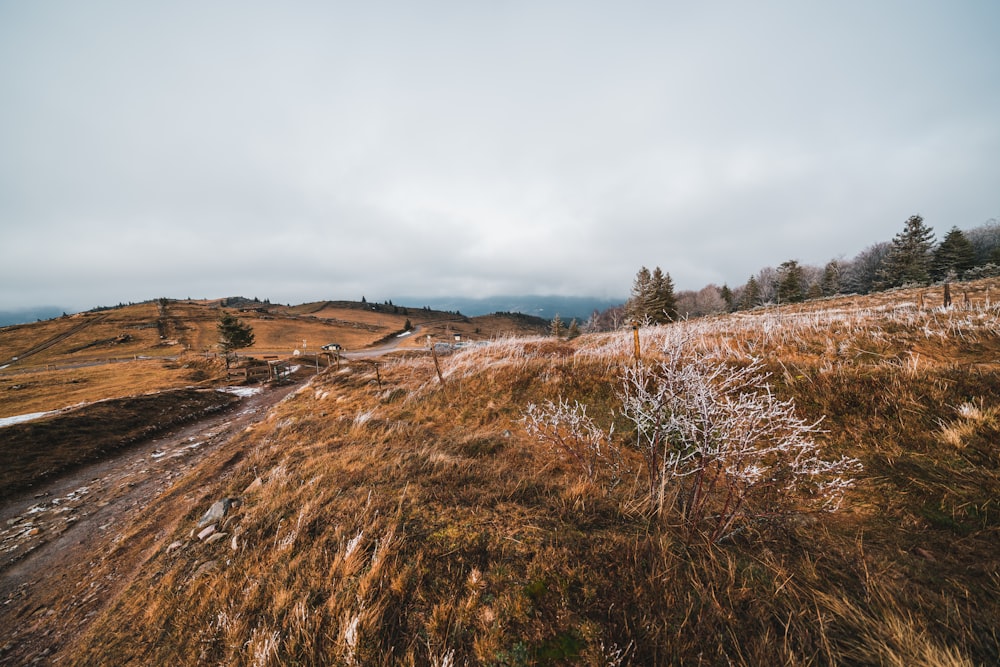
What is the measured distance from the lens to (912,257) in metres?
45.3

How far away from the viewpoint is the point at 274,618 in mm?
2639

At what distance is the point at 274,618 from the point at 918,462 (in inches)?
293

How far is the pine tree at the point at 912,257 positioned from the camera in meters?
43.4

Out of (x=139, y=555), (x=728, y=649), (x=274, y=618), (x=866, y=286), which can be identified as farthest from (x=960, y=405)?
(x=866, y=286)

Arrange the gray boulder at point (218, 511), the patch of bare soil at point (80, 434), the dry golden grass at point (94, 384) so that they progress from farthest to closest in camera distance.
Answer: the dry golden grass at point (94, 384)
the patch of bare soil at point (80, 434)
the gray boulder at point (218, 511)

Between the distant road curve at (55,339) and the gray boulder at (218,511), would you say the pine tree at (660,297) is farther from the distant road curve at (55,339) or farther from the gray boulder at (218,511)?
the distant road curve at (55,339)

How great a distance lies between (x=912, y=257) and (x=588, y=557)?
246 ft

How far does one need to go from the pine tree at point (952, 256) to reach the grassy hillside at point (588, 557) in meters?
65.4

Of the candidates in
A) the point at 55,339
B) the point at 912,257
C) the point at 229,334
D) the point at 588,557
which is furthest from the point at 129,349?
the point at 912,257

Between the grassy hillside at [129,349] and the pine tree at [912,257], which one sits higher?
the pine tree at [912,257]

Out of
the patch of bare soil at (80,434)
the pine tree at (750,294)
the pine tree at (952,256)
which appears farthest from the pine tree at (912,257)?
the patch of bare soil at (80,434)

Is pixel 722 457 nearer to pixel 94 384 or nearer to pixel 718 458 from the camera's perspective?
pixel 718 458

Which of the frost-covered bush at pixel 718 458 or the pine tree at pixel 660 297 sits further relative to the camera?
the pine tree at pixel 660 297

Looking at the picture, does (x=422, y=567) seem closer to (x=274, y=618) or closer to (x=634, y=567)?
(x=274, y=618)
